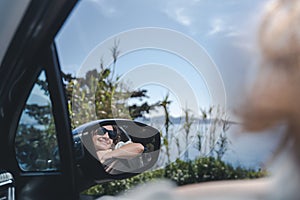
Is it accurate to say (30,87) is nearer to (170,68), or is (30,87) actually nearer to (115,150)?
(115,150)

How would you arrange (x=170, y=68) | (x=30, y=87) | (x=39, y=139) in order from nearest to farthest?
(x=170, y=68) → (x=30, y=87) → (x=39, y=139)

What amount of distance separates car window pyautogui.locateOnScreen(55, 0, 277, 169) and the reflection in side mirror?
1.6 inches

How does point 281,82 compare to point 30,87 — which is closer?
point 281,82

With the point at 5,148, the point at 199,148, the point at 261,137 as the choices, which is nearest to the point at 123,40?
the point at 199,148

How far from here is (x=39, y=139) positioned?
1.93 metres

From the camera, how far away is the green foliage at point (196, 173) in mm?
1143

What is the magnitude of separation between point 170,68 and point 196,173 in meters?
0.39

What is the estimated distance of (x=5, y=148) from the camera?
71.4 inches

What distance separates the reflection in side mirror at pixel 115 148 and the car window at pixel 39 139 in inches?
4.4

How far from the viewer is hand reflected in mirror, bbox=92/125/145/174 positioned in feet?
5.58

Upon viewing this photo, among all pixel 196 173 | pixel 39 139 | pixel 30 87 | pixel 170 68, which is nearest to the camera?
pixel 196 173

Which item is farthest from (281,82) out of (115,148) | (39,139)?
(39,139)

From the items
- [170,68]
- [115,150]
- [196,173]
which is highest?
[170,68]

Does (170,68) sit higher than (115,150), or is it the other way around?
(170,68)
